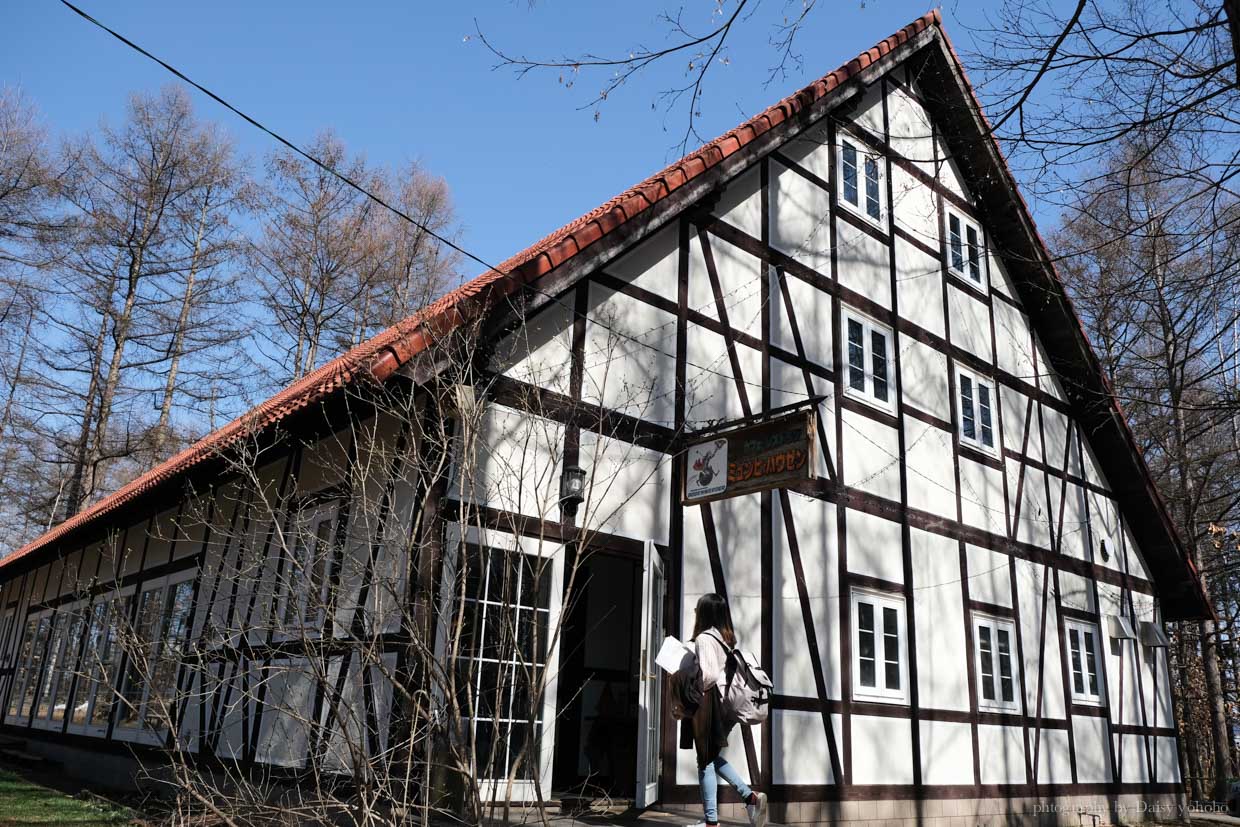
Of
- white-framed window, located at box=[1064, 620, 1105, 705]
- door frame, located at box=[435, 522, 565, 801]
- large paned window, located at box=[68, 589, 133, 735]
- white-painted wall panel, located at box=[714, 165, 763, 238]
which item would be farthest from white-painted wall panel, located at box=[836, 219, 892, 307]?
large paned window, located at box=[68, 589, 133, 735]

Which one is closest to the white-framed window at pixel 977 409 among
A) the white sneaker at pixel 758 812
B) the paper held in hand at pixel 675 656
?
the white sneaker at pixel 758 812

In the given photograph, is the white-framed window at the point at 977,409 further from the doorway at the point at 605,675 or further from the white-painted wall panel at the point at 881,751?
the doorway at the point at 605,675

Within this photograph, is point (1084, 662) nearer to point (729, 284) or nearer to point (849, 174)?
point (849, 174)

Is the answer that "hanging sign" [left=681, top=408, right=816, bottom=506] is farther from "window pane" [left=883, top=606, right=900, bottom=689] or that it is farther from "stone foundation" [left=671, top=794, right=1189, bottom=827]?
"window pane" [left=883, top=606, right=900, bottom=689]

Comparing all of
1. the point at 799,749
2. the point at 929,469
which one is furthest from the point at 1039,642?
the point at 799,749

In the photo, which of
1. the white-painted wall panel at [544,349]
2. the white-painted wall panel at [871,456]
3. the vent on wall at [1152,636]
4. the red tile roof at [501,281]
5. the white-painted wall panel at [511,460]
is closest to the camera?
the red tile roof at [501,281]

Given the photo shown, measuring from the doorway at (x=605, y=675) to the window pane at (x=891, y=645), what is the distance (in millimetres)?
2685

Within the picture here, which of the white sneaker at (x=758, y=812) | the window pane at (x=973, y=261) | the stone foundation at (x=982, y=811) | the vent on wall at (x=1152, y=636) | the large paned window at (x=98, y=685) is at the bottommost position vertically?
the stone foundation at (x=982, y=811)

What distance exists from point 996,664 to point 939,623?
1363mm

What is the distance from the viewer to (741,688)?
6195mm

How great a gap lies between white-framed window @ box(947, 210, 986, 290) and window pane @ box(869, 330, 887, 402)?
2204 millimetres

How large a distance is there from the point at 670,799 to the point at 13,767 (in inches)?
385

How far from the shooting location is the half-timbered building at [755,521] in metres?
7.18

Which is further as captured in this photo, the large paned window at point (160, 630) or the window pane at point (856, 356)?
the window pane at point (856, 356)
